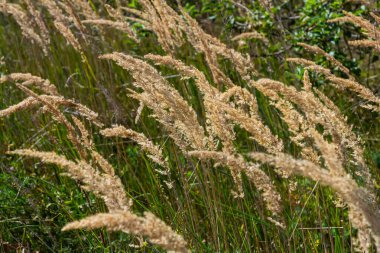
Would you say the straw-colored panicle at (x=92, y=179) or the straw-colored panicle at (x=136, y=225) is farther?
the straw-colored panicle at (x=92, y=179)

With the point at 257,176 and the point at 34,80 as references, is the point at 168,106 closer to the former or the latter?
the point at 257,176

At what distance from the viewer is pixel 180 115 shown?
1816 mm

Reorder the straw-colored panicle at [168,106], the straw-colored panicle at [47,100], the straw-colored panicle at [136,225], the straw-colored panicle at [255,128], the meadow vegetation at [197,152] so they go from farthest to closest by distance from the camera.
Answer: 1. the straw-colored panicle at [47,100]
2. the straw-colored panicle at [168,106]
3. the straw-colored panicle at [255,128]
4. the meadow vegetation at [197,152]
5. the straw-colored panicle at [136,225]

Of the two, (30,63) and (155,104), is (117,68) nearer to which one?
(30,63)

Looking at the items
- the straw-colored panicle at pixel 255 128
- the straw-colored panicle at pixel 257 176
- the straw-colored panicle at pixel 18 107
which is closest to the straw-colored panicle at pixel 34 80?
the straw-colored panicle at pixel 18 107

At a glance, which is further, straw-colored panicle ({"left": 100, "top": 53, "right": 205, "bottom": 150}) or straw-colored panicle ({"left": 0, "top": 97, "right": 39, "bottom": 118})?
straw-colored panicle ({"left": 0, "top": 97, "right": 39, "bottom": 118})

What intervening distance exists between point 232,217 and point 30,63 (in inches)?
122

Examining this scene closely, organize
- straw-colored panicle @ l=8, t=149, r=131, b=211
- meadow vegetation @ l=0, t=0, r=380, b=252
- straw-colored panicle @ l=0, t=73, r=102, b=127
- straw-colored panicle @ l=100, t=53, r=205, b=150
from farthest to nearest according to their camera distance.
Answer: straw-colored panicle @ l=0, t=73, r=102, b=127
straw-colored panicle @ l=100, t=53, r=205, b=150
meadow vegetation @ l=0, t=0, r=380, b=252
straw-colored panicle @ l=8, t=149, r=131, b=211

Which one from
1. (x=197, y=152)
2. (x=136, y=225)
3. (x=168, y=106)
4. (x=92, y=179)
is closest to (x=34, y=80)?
(x=168, y=106)

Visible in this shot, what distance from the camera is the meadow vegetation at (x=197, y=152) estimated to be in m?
1.51

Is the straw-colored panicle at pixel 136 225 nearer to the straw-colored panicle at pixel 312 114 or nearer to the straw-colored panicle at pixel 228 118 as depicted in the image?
the straw-colored panicle at pixel 228 118

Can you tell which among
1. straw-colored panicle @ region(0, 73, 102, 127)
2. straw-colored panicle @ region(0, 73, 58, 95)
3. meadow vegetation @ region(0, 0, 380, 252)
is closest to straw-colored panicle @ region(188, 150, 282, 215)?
meadow vegetation @ region(0, 0, 380, 252)

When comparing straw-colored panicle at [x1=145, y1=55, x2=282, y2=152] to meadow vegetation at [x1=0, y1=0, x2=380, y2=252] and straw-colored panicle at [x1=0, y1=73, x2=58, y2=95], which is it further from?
straw-colored panicle at [x1=0, y1=73, x2=58, y2=95]

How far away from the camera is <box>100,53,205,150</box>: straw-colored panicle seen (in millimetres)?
1817
